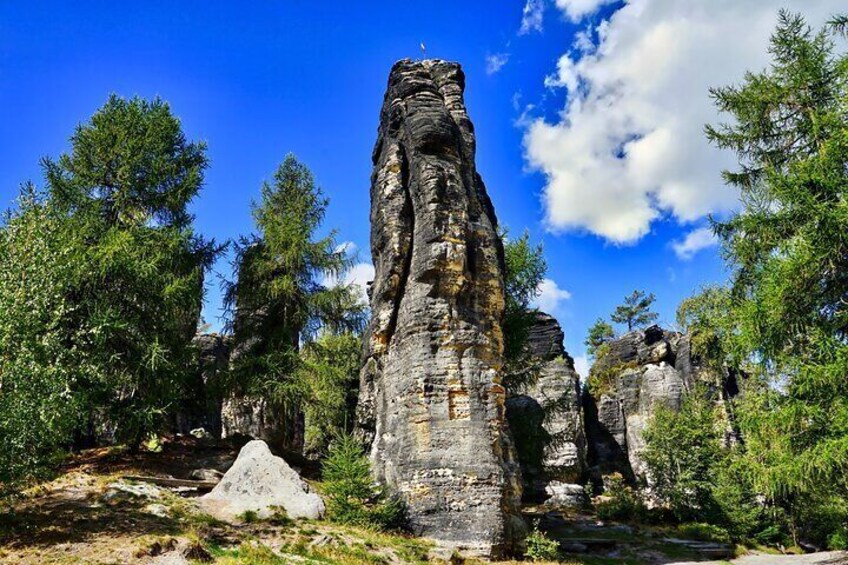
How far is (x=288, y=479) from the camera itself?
594 inches

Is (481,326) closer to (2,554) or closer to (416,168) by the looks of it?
(416,168)

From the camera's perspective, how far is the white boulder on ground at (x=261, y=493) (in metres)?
14.0

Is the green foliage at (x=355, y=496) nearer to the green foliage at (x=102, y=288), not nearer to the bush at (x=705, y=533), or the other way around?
the green foliage at (x=102, y=288)

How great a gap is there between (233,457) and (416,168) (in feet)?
37.1

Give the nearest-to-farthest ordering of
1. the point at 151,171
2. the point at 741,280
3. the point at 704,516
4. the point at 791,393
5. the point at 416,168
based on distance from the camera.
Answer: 1. the point at 791,393
2. the point at 741,280
3. the point at 416,168
4. the point at 151,171
5. the point at 704,516

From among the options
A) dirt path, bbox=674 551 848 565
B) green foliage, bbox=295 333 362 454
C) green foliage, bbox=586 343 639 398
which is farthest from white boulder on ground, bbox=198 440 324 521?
green foliage, bbox=586 343 639 398

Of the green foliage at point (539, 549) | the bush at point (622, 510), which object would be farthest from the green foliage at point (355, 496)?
the bush at point (622, 510)

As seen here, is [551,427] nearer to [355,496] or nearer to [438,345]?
[438,345]

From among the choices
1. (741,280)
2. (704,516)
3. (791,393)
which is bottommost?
(704,516)

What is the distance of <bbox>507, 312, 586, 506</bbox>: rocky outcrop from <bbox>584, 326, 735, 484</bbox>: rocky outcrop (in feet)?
11.8

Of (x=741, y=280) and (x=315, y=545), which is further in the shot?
(x=741, y=280)

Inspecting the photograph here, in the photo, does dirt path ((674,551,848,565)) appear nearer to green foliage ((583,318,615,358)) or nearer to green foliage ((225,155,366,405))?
green foliage ((225,155,366,405))

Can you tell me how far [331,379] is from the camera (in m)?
21.0

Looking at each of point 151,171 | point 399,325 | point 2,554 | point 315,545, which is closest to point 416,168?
point 399,325
